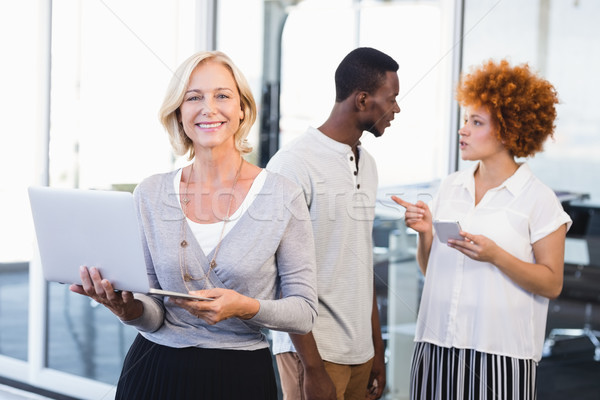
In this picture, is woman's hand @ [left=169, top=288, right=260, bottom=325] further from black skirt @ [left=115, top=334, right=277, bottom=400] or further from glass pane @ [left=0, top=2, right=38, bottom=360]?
glass pane @ [left=0, top=2, right=38, bottom=360]

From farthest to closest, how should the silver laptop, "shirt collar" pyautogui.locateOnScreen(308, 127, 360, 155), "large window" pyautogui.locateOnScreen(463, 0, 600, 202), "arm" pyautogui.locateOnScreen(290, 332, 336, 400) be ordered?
"large window" pyautogui.locateOnScreen(463, 0, 600, 202) < "shirt collar" pyautogui.locateOnScreen(308, 127, 360, 155) < "arm" pyautogui.locateOnScreen(290, 332, 336, 400) < the silver laptop

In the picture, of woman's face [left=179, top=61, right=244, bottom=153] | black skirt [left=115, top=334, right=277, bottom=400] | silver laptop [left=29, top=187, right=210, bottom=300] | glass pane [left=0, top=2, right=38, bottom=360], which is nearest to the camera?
silver laptop [left=29, top=187, right=210, bottom=300]

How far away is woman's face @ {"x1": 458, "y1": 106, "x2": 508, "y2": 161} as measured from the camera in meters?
1.96

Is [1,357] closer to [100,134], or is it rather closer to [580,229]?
[100,134]

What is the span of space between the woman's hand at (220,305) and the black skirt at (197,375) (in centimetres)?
13

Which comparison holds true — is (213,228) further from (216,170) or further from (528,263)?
(528,263)

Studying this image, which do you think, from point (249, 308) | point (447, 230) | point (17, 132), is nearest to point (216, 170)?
point (249, 308)

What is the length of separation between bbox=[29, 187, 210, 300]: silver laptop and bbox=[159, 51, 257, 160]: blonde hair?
33 centimetres

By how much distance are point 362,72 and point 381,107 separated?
0.39ft

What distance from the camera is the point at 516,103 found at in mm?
1947

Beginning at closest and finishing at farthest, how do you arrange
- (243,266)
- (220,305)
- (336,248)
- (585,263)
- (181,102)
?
1. (220,305)
2. (243,266)
3. (181,102)
4. (336,248)
5. (585,263)

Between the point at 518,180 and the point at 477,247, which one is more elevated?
the point at 518,180

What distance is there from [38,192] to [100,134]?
2040mm

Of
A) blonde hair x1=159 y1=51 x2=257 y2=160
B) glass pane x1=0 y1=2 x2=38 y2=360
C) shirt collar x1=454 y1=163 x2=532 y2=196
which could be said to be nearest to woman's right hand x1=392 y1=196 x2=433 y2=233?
shirt collar x1=454 y1=163 x2=532 y2=196
